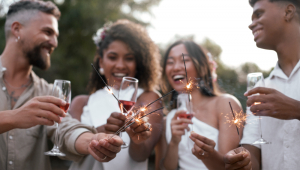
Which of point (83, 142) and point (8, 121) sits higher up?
point (8, 121)

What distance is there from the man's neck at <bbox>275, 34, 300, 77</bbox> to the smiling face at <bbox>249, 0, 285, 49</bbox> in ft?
0.27

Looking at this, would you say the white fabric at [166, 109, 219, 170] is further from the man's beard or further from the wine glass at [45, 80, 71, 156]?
the man's beard

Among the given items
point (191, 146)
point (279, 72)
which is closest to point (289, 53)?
point (279, 72)

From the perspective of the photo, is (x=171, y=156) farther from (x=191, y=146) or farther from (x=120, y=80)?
(x=120, y=80)

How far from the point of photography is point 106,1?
372 inches

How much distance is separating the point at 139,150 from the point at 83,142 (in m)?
0.54

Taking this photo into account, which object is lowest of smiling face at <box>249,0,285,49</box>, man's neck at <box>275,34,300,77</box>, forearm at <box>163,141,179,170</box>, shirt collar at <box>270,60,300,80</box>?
forearm at <box>163,141,179,170</box>

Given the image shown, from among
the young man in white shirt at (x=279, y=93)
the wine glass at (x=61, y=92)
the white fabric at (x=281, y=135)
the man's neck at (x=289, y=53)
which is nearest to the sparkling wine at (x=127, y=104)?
the wine glass at (x=61, y=92)

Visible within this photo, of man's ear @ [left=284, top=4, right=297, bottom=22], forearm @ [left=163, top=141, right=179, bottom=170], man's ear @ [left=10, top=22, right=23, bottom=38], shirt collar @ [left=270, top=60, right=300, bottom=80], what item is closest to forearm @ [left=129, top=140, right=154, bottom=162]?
forearm @ [left=163, top=141, right=179, bottom=170]

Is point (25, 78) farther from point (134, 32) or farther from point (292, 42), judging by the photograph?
point (292, 42)

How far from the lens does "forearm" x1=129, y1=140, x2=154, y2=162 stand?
2.10 m

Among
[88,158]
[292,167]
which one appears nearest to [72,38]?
[88,158]

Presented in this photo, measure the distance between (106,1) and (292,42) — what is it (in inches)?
352

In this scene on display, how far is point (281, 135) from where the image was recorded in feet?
5.64
